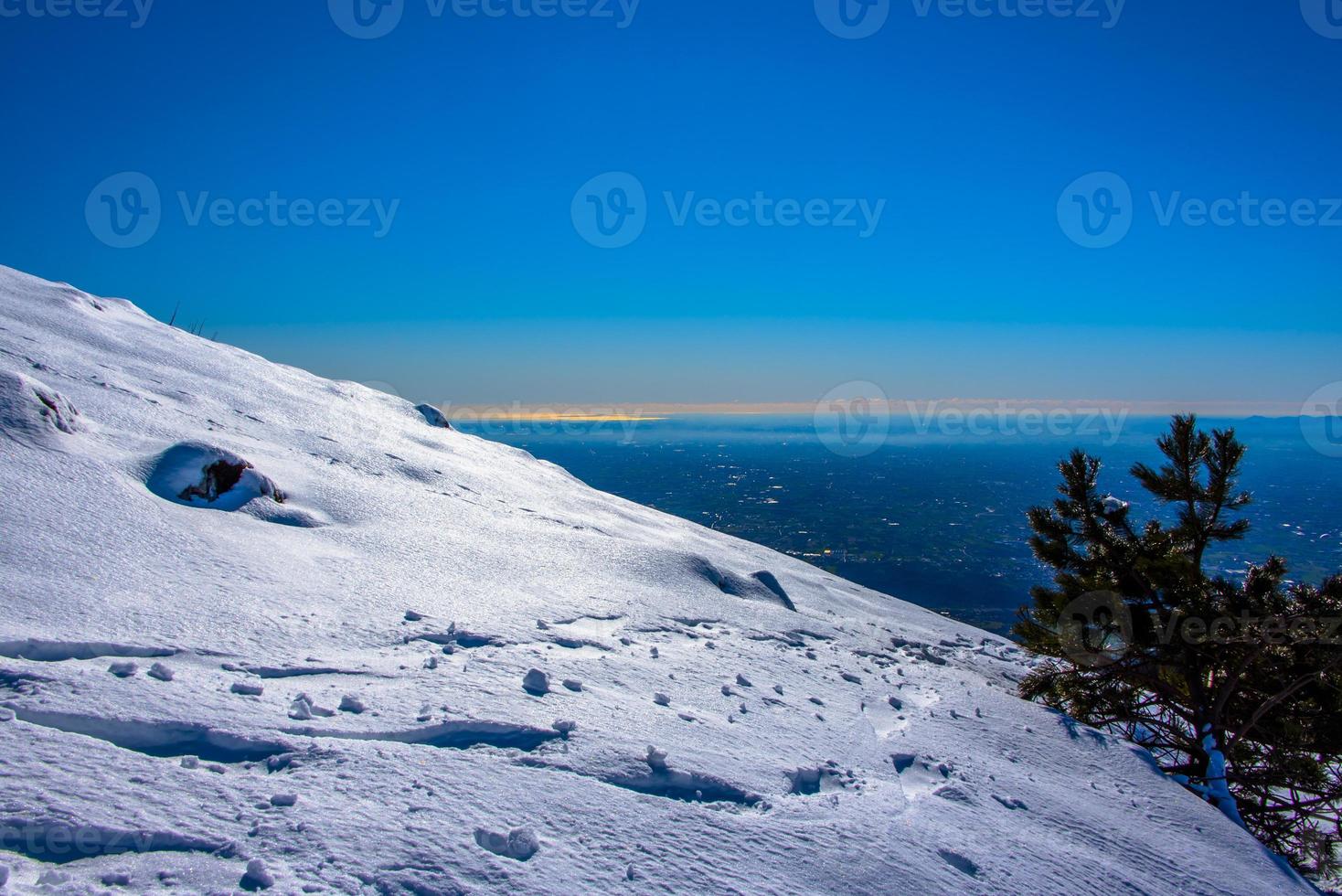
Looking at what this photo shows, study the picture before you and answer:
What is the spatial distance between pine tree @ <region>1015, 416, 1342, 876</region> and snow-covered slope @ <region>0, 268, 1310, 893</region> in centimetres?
177

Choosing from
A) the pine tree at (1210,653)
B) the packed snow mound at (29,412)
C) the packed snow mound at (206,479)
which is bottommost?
the pine tree at (1210,653)

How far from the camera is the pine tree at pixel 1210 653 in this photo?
8.91 meters

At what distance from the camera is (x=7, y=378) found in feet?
27.6

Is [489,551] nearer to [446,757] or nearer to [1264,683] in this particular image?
[446,757]

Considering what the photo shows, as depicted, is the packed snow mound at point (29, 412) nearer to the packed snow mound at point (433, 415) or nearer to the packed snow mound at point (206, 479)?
the packed snow mound at point (206, 479)

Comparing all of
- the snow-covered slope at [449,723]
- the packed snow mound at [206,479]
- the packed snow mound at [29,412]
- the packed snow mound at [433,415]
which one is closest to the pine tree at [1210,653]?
the snow-covered slope at [449,723]

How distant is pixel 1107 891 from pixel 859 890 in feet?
7.29

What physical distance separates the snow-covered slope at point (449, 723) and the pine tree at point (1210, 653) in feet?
5.79

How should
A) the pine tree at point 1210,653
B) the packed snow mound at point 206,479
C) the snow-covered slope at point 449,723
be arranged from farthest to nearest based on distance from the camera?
the pine tree at point 1210,653, the packed snow mound at point 206,479, the snow-covered slope at point 449,723

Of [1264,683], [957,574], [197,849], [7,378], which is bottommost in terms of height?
[957,574]

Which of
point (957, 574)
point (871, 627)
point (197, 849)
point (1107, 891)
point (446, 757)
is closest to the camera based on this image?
point (197, 849)

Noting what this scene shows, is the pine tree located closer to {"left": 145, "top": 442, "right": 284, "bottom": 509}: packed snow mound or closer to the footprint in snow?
the footprint in snow

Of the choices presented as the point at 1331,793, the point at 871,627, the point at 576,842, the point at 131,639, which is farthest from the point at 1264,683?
the point at 131,639

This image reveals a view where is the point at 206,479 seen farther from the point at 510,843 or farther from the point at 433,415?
the point at 433,415
